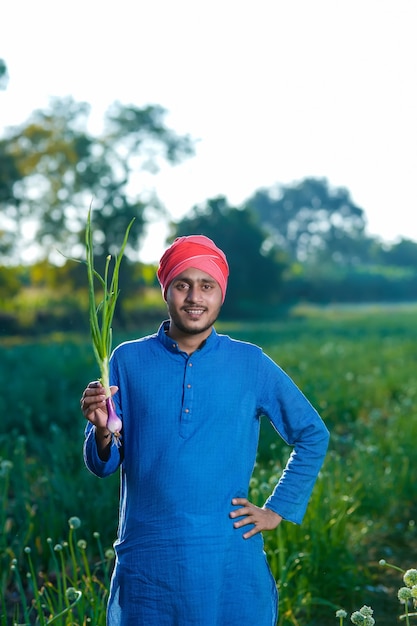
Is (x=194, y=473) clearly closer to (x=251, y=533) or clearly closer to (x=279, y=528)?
(x=251, y=533)

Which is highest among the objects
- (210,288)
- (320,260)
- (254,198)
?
(254,198)

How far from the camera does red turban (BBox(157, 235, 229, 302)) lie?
2150 mm

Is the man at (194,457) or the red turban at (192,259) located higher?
the red turban at (192,259)

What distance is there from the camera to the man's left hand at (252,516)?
208 centimetres

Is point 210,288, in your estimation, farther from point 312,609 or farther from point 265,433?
point 265,433

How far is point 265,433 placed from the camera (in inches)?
216

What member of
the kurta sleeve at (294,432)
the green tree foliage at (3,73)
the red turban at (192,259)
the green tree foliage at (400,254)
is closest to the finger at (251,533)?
the kurta sleeve at (294,432)

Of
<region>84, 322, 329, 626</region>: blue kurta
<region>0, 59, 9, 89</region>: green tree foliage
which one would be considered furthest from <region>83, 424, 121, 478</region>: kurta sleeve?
<region>0, 59, 9, 89</region>: green tree foliage

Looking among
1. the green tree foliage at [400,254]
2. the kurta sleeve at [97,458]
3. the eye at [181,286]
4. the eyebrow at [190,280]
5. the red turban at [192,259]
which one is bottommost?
the kurta sleeve at [97,458]

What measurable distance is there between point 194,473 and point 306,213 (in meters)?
63.9

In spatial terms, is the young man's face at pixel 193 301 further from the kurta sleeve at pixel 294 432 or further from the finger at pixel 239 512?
the finger at pixel 239 512

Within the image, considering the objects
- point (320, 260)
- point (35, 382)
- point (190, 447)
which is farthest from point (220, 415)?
point (320, 260)

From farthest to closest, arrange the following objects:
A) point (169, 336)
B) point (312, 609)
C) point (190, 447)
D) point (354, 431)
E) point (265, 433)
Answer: point (354, 431), point (265, 433), point (312, 609), point (169, 336), point (190, 447)

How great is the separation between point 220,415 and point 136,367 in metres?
0.25
